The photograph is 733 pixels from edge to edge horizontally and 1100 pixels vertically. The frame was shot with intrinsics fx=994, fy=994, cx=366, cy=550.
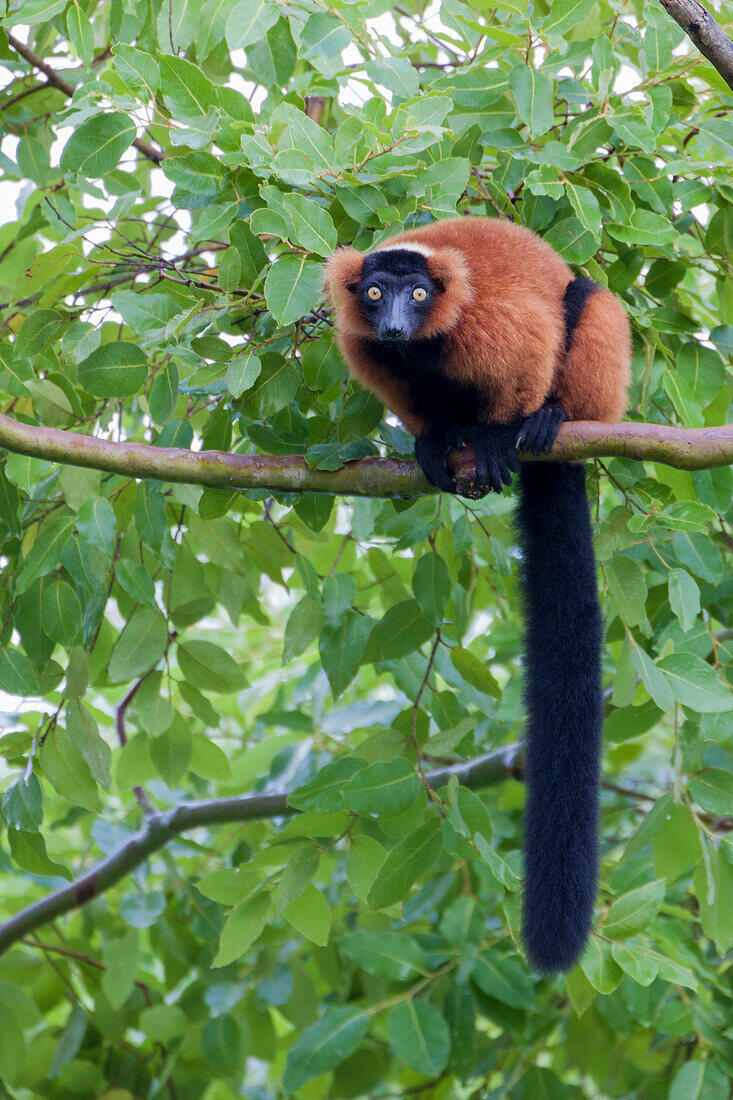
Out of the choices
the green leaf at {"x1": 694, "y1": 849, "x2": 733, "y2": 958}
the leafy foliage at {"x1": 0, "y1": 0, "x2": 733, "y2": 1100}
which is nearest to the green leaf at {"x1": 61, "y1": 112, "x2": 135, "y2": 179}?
the leafy foliage at {"x1": 0, "y1": 0, "x2": 733, "y2": 1100}

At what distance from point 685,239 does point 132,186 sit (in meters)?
1.72

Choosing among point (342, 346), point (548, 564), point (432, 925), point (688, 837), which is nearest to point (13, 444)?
point (342, 346)

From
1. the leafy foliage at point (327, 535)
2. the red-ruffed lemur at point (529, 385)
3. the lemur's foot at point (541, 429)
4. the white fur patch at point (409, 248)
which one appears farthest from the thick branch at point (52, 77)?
the lemur's foot at point (541, 429)

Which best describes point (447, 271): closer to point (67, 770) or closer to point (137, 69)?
point (137, 69)

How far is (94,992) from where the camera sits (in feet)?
12.0

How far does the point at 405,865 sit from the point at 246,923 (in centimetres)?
41

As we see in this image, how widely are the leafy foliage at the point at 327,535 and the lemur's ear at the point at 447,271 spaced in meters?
0.21

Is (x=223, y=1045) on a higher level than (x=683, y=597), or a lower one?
lower

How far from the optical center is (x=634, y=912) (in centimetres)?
216

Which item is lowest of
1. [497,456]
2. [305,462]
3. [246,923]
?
[246,923]

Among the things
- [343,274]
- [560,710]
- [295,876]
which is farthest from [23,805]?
[343,274]

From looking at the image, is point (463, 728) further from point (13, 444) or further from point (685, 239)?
point (685, 239)

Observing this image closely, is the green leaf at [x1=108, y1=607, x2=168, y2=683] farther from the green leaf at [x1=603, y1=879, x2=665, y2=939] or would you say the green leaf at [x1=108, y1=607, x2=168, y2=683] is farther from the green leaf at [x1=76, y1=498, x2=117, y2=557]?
the green leaf at [x1=603, y1=879, x2=665, y2=939]

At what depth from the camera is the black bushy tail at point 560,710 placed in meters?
2.19
